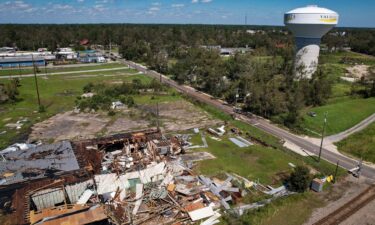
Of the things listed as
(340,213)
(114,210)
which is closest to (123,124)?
(114,210)

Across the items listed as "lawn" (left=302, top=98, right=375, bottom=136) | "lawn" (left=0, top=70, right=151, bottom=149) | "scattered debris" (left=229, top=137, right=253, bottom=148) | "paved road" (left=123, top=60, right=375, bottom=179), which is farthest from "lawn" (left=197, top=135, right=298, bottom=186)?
"lawn" (left=0, top=70, right=151, bottom=149)

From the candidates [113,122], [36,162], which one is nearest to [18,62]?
[113,122]

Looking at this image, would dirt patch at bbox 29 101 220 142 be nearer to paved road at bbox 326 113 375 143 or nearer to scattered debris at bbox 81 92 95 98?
scattered debris at bbox 81 92 95 98

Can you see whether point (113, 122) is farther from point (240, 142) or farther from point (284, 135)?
point (284, 135)

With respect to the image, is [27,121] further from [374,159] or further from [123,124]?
[374,159]

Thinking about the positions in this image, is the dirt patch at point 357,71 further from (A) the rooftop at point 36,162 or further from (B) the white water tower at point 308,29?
(A) the rooftop at point 36,162

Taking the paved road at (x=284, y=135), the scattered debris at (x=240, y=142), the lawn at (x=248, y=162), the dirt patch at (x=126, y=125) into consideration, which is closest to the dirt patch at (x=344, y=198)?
the paved road at (x=284, y=135)
